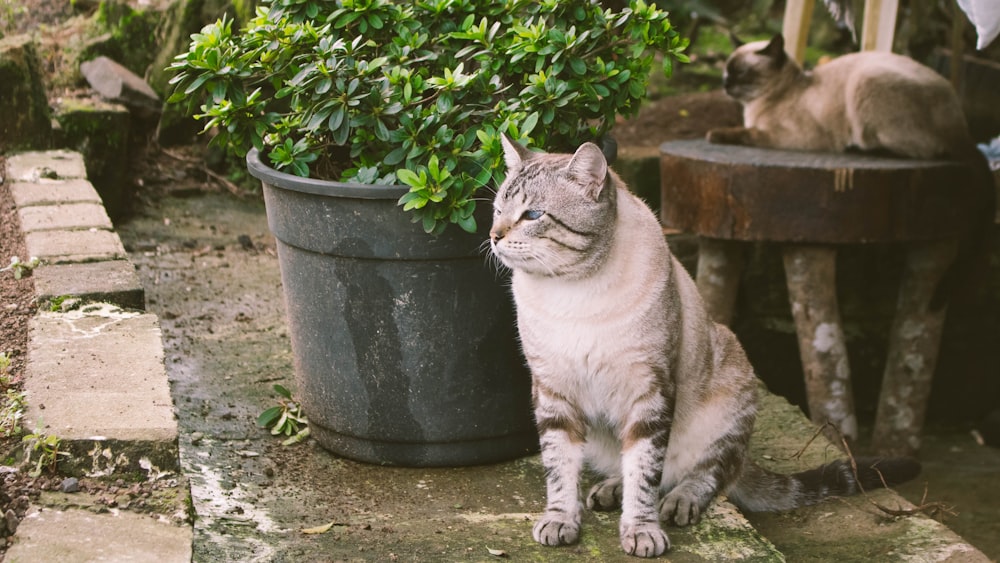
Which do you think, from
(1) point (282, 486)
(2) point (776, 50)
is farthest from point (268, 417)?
(2) point (776, 50)

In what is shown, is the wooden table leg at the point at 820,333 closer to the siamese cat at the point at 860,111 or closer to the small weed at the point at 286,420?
the siamese cat at the point at 860,111

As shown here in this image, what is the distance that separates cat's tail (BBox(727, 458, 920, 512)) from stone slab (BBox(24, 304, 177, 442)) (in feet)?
5.24

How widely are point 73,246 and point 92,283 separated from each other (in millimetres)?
474

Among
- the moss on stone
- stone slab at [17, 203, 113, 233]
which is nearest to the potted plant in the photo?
stone slab at [17, 203, 113, 233]

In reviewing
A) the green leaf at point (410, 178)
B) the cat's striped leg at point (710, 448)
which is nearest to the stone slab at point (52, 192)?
the green leaf at point (410, 178)

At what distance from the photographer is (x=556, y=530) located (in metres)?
2.69

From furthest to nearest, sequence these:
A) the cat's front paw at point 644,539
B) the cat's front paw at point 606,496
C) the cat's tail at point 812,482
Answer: the cat's tail at point 812,482 → the cat's front paw at point 606,496 → the cat's front paw at point 644,539

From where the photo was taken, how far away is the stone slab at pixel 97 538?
6.79ft

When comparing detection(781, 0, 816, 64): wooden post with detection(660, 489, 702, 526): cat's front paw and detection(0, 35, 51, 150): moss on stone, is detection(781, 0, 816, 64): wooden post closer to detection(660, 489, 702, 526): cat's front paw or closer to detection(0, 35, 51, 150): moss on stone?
detection(660, 489, 702, 526): cat's front paw

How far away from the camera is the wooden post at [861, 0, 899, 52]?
510cm

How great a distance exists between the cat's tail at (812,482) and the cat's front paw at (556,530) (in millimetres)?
612

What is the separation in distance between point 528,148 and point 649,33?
516 millimetres

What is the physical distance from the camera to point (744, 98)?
538cm

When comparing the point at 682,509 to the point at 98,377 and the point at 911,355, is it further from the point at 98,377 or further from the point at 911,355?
the point at 911,355
